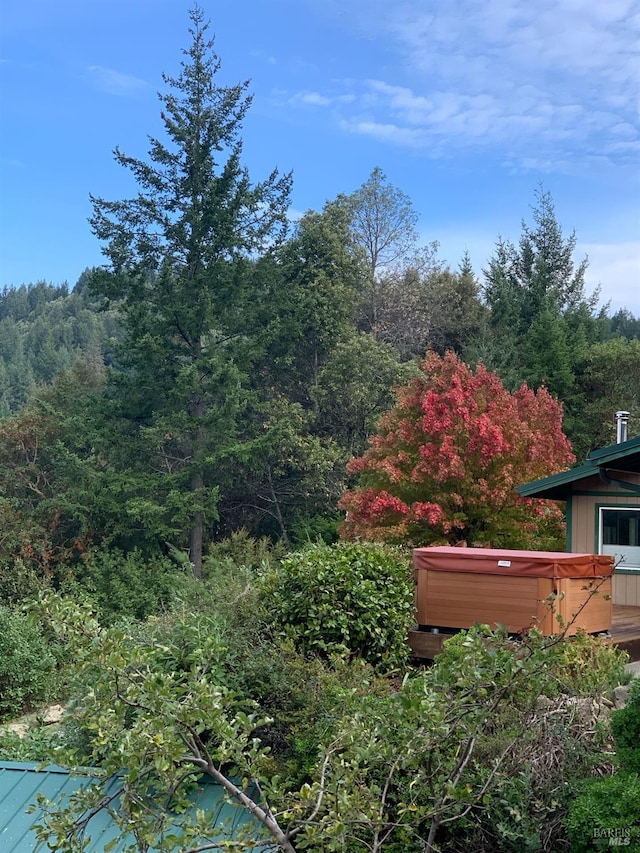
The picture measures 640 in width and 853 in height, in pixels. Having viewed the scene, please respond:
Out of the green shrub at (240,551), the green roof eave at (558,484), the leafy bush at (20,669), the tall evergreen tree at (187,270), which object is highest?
the tall evergreen tree at (187,270)

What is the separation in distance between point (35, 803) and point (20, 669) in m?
8.50

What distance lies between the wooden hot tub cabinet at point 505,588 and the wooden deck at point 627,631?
0.24m

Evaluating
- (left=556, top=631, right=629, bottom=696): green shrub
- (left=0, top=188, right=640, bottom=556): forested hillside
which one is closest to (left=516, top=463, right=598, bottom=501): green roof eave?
(left=556, top=631, right=629, bottom=696): green shrub

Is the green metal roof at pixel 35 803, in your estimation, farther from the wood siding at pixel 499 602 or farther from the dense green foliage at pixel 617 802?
the wood siding at pixel 499 602

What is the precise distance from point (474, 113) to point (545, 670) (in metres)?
14.9

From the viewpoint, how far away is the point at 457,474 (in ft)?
45.0

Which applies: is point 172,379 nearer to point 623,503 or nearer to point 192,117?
point 192,117

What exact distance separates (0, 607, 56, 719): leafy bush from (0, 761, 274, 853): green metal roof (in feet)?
24.4

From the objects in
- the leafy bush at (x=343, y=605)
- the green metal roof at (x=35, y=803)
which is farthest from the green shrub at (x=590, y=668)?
the green metal roof at (x=35, y=803)

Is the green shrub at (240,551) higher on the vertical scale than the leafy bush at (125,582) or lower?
higher

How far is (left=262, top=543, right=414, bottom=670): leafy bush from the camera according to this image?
7750 mm

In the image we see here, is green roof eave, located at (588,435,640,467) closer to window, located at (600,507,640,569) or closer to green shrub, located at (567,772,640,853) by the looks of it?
window, located at (600,507,640,569)

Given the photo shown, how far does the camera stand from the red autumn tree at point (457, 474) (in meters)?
13.9

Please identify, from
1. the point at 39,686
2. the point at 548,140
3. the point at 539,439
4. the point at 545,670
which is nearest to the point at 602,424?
the point at 548,140
